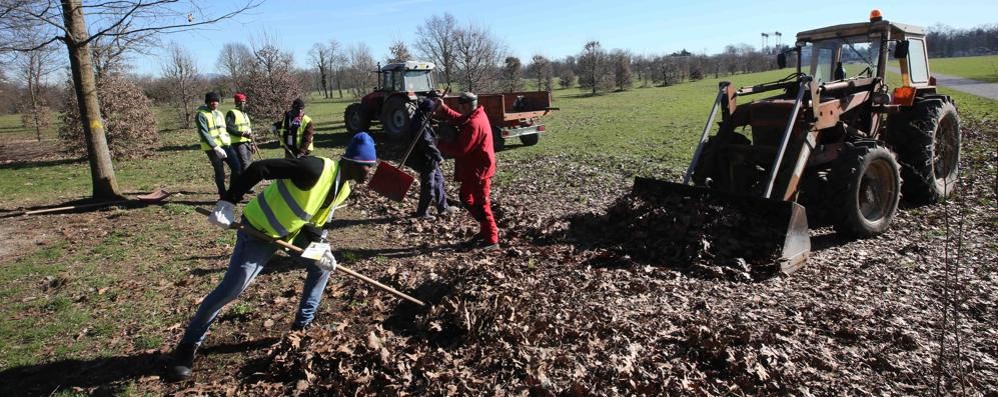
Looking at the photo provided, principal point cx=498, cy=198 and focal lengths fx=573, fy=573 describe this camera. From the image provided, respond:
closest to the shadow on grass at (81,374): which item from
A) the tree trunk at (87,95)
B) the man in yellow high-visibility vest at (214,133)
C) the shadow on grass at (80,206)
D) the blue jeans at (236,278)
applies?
the blue jeans at (236,278)

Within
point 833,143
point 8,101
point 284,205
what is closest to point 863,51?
point 833,143

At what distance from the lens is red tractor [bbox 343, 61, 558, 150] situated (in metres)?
14.3

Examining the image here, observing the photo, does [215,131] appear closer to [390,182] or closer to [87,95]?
[87,95]

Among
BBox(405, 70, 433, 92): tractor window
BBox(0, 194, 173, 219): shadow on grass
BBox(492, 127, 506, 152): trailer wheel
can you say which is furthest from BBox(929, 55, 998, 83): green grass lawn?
BBox(405, 70, 433, 92): tractor window

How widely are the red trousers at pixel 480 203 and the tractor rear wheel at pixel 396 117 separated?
9302 millimetres

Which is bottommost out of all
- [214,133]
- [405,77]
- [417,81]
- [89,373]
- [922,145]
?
[89,373]

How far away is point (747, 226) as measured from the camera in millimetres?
5664

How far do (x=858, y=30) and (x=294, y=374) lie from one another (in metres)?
7.94

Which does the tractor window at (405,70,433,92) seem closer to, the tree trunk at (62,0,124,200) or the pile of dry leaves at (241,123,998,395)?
the tree trunk at (62,0,124,200)

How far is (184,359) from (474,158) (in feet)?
11.4

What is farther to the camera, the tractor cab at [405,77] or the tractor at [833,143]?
the tractor cab at [405,77]

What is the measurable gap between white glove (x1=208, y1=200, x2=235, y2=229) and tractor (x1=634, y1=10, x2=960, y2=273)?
448 cm

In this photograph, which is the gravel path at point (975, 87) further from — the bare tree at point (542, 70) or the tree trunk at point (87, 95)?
the bare tree at point (542, 70)

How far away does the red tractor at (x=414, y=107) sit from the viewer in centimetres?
1430
